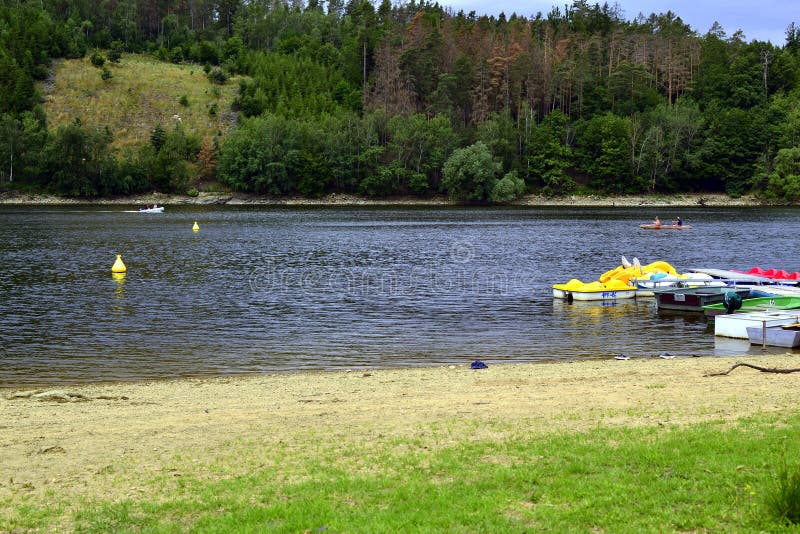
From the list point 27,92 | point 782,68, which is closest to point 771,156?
point 782,68

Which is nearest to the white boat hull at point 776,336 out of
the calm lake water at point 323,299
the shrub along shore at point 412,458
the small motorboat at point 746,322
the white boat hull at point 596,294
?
the small motorboat at point 746,322

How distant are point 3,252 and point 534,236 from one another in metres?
48.9

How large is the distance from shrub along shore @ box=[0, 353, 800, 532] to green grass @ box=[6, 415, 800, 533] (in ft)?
0.10

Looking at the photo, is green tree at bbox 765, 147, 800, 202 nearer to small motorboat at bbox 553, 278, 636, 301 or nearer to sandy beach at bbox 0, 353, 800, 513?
small motorboat at bbox 553, 278, 636, 301

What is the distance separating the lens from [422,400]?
16656mm

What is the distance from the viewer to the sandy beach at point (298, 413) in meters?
11.6

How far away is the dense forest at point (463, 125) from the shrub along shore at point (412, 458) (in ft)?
415

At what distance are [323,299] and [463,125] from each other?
13330 centimetres

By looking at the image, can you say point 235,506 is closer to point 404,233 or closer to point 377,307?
point 377,307

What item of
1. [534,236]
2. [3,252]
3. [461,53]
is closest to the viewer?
[3,252]

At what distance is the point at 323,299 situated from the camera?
39.4m

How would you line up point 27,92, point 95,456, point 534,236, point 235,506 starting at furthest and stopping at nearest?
point 27,92 < point 534,236 < point 95,456 < point 235,506

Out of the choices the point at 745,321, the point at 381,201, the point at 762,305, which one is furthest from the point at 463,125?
the point at 745,321

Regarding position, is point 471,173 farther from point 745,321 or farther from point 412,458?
point 412,458
